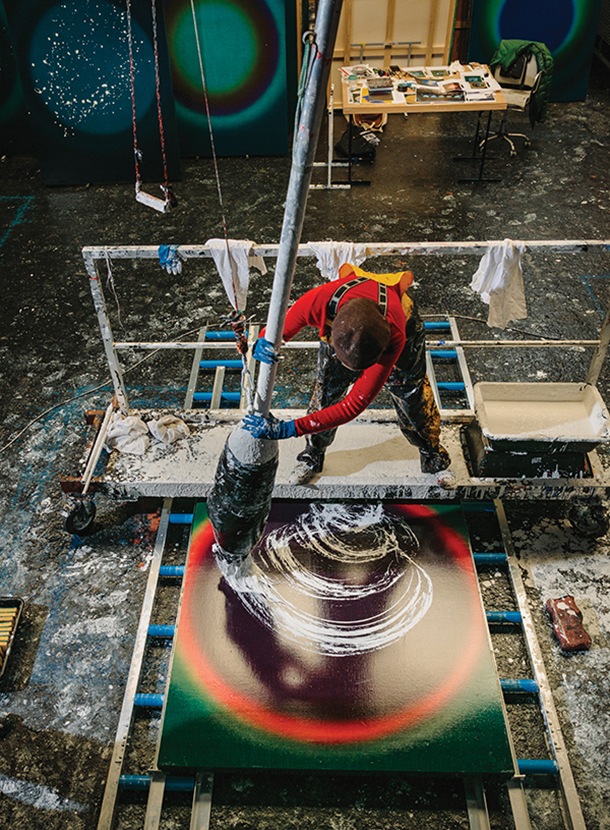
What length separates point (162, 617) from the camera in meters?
4.15

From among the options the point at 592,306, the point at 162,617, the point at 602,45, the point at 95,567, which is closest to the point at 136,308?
the point at 95,567

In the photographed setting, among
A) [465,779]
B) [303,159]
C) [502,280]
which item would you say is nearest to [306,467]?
[502,280]

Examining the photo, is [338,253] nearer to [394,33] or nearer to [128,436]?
[128,436]

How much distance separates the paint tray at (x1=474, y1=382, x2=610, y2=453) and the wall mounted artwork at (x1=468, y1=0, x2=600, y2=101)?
24.9 feet

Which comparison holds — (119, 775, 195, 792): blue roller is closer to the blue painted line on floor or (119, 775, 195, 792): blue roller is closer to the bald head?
the bald head

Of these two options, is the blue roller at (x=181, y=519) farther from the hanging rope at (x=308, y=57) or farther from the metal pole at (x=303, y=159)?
the hanging rope at (x=308, y=57)

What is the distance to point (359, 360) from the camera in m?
3.06

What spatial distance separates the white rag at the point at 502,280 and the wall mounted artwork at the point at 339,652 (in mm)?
1358

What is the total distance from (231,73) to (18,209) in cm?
313

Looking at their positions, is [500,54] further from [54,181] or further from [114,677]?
[114,677]

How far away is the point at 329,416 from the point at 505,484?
5.12ft

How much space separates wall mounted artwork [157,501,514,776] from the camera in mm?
3438

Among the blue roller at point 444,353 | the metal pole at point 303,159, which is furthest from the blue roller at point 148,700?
the blue roller at point 444,353

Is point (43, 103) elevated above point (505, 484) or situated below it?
above
